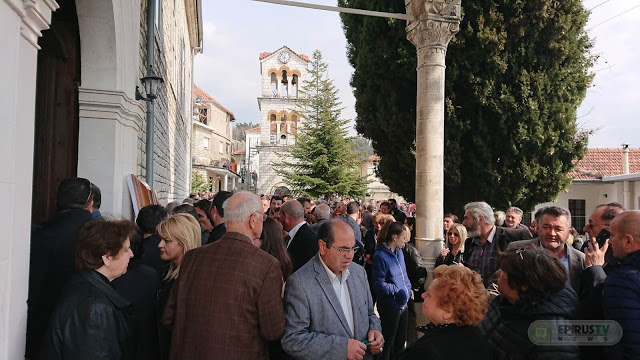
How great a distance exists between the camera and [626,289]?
2650mm

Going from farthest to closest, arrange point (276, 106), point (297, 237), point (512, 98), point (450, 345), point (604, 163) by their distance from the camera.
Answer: point (276, 106) < point (604, 163) < point (512, 98) < point (297, 237) < point (450, 345)

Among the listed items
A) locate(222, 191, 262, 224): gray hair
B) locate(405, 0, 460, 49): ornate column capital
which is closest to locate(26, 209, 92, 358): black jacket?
Result: locate(222, 191, 262, 224): gray hair

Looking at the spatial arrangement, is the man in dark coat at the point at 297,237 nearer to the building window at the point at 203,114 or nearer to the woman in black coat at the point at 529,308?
the woman in black coat at the point at 529,308

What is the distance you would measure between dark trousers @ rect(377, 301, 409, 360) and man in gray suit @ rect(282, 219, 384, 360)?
2.27 meters

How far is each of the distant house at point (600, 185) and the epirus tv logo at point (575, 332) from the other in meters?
17.6

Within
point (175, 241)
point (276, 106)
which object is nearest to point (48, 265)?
point (175, 241)

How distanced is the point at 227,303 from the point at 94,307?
69cm

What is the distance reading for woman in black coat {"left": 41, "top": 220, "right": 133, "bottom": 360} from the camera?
2475 mm

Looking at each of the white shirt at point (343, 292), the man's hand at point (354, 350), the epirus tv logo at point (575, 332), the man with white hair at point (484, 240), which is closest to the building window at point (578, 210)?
the man with white hair at point (484, 240)

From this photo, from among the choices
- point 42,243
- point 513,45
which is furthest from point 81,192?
point 513,45

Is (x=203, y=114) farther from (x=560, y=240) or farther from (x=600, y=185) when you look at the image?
(x=560, y=240)

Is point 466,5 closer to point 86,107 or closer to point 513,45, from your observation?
point 513,45

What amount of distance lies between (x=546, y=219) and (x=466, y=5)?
797 cm

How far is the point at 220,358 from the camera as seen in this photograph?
104 inches
